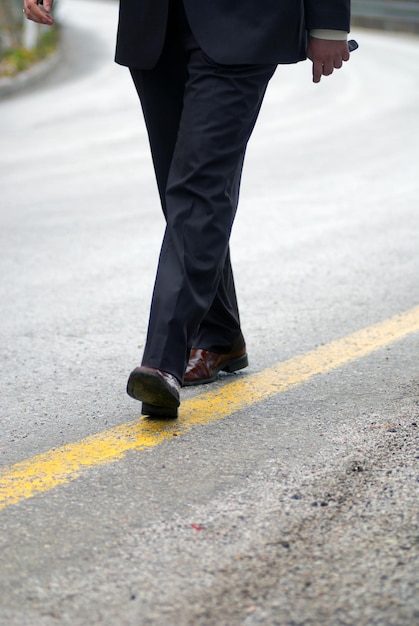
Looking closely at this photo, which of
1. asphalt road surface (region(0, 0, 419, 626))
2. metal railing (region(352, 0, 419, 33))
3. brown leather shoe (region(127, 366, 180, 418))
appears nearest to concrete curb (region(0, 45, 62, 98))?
asphalt road surface (region(0, 0, 419, 626))

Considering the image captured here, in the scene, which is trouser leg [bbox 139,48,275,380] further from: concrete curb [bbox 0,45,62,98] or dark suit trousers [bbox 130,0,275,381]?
concrete curb [bbox 0,45,62,98]

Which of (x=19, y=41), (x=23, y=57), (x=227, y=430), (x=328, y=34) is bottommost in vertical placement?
(x=19, y=41)

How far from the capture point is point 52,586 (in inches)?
73.6

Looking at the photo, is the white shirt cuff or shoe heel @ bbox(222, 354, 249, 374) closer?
the white shirt cuff

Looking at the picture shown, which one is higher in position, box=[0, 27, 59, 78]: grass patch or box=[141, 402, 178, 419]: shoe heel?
box=[141, 402, 178, 419]: shoe heel

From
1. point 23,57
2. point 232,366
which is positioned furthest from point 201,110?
point 23,57

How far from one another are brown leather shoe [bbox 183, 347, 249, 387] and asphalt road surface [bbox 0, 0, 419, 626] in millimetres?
51

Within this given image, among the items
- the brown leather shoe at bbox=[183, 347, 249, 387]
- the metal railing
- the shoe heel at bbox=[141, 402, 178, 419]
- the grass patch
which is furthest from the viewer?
the metal railing

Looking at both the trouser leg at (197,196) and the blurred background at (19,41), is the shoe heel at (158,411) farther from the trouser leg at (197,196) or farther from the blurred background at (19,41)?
the blurred background at (19,41)

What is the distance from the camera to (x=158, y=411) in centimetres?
273

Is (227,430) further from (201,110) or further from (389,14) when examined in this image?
(389,14)

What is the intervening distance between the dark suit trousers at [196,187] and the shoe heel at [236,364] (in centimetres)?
50

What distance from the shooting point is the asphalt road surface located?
185cm

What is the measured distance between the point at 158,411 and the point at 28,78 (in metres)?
13.0
